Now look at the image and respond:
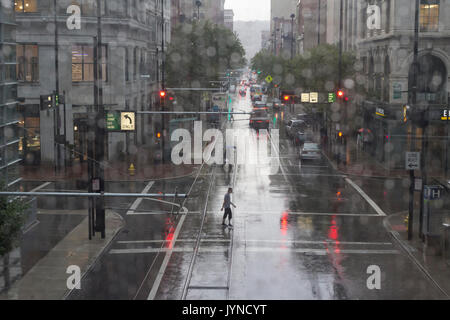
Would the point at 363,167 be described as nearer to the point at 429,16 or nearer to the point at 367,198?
the point at 367,198

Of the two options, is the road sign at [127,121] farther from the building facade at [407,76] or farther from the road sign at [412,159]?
the building facade at [407,76]

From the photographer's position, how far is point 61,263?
19.7 metres

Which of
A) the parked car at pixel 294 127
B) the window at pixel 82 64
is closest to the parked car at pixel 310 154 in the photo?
the parked car at pixel 294 127

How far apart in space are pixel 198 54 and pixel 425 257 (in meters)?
45.0

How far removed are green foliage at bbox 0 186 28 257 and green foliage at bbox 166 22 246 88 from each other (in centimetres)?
4419

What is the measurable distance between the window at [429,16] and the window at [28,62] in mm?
25699

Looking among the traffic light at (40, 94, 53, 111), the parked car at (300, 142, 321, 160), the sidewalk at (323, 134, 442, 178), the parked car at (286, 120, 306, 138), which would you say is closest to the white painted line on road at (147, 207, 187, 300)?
the traffic light at (40, 94, 53, 111)

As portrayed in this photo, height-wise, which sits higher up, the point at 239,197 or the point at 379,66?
the point at 379,66

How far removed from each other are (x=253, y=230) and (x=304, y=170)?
648 inches

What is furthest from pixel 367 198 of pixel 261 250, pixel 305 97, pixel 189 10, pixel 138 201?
pixel 189 10

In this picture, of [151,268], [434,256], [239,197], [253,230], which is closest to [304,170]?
[239,197]

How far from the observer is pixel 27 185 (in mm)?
34062

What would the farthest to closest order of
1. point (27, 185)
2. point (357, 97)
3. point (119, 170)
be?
point (357, 97), point (119, 170), point (27, 185)
